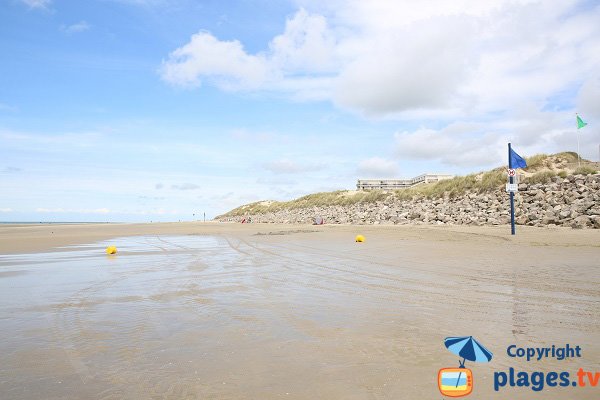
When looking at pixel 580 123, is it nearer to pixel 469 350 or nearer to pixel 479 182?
pixel 479 182

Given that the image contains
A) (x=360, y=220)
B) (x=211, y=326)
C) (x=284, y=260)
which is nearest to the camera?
(x=211, y=326)

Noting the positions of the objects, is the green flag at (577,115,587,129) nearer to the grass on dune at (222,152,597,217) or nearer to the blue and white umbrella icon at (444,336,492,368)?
the grass on dune at (222,152,597,217)

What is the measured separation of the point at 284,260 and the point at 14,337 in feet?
24.4

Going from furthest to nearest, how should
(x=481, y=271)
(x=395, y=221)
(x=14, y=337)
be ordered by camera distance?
(x=395, y=221)
(x=481, y=271)
(x=14, y=337)

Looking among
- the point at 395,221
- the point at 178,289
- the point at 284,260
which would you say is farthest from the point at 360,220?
the point at 178,289

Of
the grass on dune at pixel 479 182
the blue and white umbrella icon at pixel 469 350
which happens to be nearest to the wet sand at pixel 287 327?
the blue and white umbrella icon at pixel 469 350

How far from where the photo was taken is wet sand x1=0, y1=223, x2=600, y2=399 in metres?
3.17

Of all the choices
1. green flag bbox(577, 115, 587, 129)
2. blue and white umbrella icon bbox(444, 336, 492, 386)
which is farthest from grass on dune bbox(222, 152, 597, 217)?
blue and white umbrella icon bbox(444, 336, 492, 386)

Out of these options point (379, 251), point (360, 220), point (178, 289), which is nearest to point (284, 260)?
point (379, 251)

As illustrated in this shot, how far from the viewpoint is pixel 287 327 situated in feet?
15.6

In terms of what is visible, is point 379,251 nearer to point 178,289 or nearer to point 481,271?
point 481,271

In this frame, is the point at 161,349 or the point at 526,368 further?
the point at 161,349

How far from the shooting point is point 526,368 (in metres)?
3.35

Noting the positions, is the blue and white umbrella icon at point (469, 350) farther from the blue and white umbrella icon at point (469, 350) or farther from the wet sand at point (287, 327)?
the wet sand at point (287, 327)
